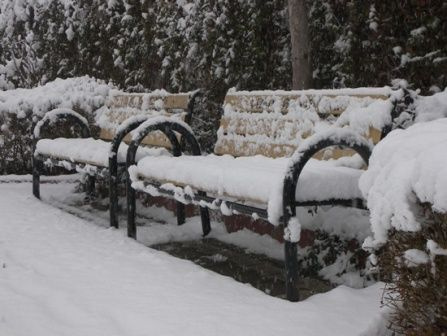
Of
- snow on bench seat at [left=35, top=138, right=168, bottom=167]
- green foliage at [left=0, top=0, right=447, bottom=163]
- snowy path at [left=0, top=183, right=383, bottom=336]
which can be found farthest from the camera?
snow on bench seat at [left=35, top=138, right=168, bottom=167]

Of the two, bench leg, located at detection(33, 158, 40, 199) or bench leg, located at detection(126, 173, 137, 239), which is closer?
bench leg, located at detection(126, 173, 137, 239)

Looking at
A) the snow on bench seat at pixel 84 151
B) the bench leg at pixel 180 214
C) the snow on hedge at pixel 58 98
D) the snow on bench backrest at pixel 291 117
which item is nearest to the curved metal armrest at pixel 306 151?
the snow on bench backrest at pixel 291 117

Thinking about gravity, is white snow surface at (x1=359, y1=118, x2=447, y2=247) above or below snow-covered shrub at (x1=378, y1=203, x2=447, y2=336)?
above

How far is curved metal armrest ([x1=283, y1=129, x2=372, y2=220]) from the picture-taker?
9.99 feet

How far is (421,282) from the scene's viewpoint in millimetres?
2254

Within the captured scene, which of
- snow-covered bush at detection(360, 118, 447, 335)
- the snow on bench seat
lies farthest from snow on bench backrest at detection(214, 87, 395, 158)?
snow-covered bush at detection(360, 118, 447, 335)

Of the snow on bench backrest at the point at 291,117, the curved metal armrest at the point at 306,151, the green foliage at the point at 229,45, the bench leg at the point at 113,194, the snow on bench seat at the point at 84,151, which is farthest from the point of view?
the snow on bench seat at the point at 84,151

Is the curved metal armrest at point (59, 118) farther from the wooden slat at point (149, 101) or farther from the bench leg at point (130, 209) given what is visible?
the bench leg at point (130, 209)

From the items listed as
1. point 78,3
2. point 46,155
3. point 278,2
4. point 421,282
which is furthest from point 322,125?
point 78,3

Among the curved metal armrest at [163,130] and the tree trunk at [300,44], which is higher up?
the tree trunk at [300,44]

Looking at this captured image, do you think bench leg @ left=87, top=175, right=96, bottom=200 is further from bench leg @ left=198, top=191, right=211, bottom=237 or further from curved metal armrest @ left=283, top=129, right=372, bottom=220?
curved metal armrest @ left=283, top=129, right=372, bottom=220

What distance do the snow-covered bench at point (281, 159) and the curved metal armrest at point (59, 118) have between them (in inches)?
79.1

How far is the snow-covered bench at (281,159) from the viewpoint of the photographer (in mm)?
3117

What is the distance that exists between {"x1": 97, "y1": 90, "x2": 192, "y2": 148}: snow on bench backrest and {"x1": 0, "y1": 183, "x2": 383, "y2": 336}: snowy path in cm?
140
